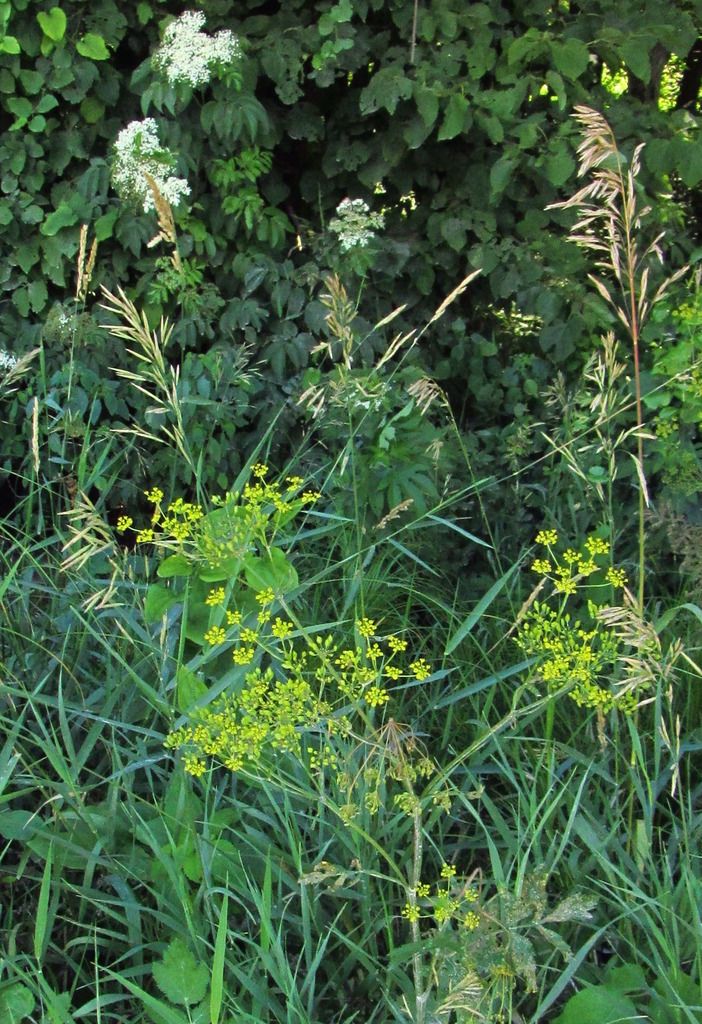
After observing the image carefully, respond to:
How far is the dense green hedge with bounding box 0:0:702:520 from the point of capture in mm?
3219

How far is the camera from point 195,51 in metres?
3.14

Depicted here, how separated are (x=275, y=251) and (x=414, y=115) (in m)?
0.63

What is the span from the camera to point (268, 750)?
1988 mm

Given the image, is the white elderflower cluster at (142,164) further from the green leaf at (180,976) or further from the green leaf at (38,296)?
the green leaf at (180,976)

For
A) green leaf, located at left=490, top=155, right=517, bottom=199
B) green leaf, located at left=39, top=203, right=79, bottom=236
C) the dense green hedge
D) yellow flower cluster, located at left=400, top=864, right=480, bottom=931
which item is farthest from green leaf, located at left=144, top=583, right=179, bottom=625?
green leaf, located at left=39, top=203, right=79, bottom=236

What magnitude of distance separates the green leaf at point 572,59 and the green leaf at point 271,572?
1.92 meters

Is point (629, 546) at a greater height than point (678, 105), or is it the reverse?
point (678, 105)

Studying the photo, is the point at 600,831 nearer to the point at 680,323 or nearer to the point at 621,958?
the point at 621,958

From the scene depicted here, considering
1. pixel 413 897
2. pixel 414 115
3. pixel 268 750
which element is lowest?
pixel 268 750

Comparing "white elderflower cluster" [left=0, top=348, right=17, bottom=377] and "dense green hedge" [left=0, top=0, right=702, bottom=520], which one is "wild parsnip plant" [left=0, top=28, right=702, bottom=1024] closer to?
"dense green hedge" [left=0, top=0, right=702, bottom=520]

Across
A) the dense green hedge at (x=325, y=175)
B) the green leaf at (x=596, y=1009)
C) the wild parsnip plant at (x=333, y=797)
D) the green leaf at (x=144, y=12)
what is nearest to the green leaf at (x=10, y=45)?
the dense green hedge at (x=325, y=175)

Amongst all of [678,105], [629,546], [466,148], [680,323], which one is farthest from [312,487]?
[678,105]

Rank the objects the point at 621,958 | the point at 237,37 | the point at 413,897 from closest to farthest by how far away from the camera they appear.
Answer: the point at 413,897 → the point at 621,958 → the point at 237,37

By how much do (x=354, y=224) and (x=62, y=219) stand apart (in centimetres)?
95
